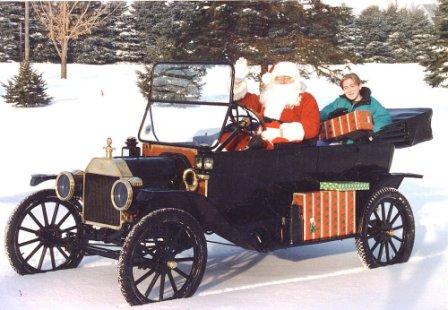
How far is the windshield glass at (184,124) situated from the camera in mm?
6195

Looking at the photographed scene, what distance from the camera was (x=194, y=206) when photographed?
5.73m

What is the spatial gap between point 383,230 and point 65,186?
3.08m

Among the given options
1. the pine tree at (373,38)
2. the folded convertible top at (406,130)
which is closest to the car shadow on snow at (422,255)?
the folded convertible top at (406,130)

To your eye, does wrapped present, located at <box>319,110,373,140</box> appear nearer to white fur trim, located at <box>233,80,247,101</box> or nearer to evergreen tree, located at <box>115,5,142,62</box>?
white fur trim, located at <box>233,80,247,101</box>

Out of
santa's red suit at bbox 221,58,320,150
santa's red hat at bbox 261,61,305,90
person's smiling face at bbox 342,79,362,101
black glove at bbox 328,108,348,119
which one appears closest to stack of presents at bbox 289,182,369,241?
santa's red suit at bbox 221,58,320,150

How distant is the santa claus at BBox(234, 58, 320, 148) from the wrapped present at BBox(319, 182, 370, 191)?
0.46 metres

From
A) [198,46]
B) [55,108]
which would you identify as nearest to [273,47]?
[198,46]

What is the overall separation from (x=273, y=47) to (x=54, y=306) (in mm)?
19101

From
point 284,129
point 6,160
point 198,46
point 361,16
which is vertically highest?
point 361,16

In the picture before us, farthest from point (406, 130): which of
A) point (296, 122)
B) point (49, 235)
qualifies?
point (49, 235)

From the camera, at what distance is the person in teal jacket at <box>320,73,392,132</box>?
764 cm

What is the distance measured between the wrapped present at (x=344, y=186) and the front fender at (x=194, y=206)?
0.95 meters

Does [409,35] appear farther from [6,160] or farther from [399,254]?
[399,254]

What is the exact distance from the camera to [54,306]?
546 cm
